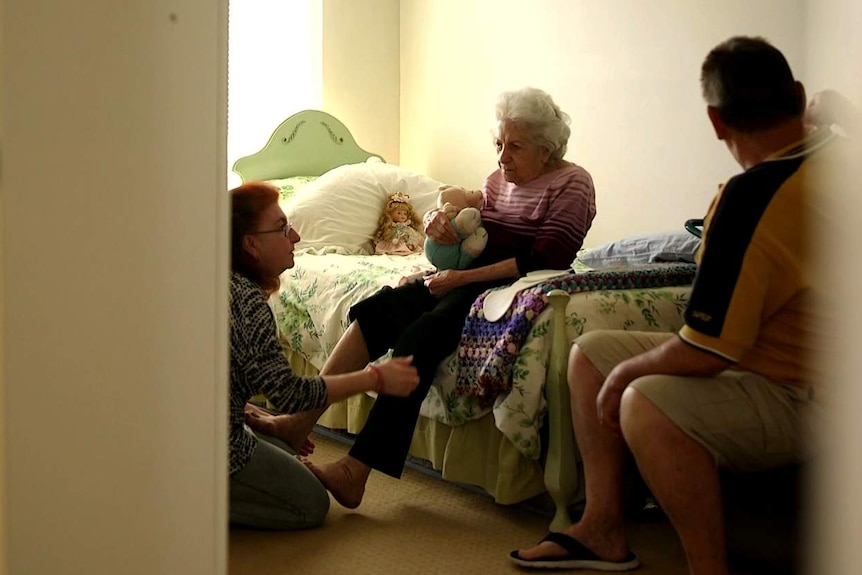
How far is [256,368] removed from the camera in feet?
5.98

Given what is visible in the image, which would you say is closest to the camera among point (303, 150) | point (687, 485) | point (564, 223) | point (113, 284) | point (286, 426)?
point (113, 284)

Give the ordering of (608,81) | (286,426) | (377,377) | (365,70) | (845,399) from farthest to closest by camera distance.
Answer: (365,70) → (608,81) → (286,426) → (377,377) → (845,399)

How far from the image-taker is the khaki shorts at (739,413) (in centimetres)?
156

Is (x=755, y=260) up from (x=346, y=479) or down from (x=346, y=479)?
up

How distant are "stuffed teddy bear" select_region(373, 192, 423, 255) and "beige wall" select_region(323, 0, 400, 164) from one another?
0.79 meters

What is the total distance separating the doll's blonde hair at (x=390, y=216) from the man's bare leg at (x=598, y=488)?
4.78 feet

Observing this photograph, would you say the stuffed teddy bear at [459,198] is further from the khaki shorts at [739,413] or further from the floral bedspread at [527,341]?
the khaki shorts at [739,413]

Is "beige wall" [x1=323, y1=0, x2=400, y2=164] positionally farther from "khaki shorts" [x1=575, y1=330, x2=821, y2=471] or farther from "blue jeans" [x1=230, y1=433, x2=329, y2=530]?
"khaki shorts" [x1=575, y1=330, x2=821, y2=471]

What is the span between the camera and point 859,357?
542 millimetres

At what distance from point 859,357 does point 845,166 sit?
11cm

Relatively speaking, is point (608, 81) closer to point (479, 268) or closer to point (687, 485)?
point (479, 268)

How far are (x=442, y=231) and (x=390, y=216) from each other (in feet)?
2.99

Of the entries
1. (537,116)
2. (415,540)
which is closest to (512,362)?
(415,540)

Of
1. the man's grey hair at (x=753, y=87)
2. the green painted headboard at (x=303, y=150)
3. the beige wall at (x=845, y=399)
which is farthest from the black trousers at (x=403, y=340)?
the beige wall at (x=845, y=399)
